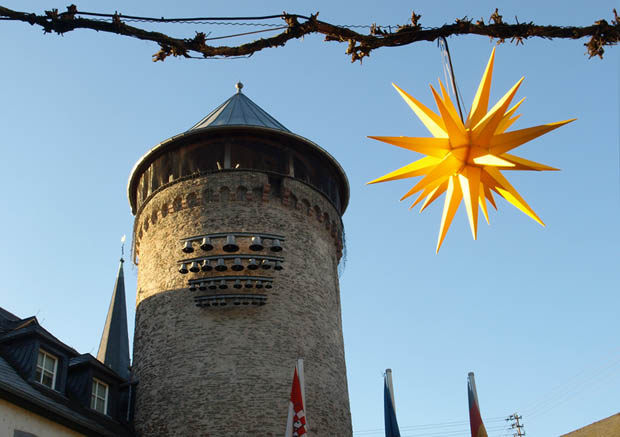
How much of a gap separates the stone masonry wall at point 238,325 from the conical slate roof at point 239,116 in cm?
194

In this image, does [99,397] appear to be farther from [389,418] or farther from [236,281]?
[389,418]

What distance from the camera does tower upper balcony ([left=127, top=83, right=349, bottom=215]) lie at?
21703 millimetres

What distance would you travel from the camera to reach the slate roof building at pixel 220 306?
17688 mm

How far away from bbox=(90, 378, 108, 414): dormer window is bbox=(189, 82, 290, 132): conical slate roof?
321 inches

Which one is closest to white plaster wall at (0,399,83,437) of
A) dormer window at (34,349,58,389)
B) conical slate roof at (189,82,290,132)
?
dormer window at (34,349,58,389)

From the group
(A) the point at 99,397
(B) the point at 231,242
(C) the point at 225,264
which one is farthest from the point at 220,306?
(A) the point at 99,397

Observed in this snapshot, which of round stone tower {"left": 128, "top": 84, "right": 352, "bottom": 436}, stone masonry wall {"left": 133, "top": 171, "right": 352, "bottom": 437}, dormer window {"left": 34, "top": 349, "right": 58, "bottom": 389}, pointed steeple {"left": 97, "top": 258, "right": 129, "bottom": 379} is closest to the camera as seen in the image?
dormer window {"left": 34, "top": 349, "right": 58, "bottom": 389}

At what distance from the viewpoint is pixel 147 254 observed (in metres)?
21.7

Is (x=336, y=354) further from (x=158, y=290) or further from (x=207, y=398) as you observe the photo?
(x=158, y=290)

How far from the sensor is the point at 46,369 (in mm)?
17328

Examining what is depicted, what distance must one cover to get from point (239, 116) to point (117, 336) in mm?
16618

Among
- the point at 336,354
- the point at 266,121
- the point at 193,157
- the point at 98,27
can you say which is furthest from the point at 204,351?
the point at 98,27

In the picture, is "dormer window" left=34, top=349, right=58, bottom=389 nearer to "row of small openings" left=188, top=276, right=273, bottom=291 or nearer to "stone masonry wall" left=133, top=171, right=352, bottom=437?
"stone masonry wall" left=133, top=171, right=352, bottom=437

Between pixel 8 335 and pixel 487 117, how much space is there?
14934 millimetres
